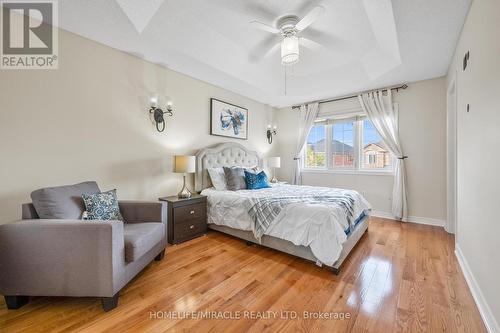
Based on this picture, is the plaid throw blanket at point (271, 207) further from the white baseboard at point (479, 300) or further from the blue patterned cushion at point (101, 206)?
the blue patterned cushion at point (101, 206)

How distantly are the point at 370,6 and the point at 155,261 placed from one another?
343cm

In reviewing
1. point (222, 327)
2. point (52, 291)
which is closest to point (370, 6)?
point (222, 327)

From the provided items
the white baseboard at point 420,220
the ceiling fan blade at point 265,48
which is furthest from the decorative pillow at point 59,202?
the white baseboard at point 420,220

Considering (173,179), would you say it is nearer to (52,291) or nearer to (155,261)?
(155,261)

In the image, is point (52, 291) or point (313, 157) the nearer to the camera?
point (52, 291)

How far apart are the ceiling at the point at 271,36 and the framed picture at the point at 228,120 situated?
453 millimetres

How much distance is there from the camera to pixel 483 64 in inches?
A: 63.4

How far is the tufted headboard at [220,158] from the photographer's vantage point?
3.49 meters

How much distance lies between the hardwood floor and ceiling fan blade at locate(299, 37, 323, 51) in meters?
2.69

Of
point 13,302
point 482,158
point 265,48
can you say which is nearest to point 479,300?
point 482,158

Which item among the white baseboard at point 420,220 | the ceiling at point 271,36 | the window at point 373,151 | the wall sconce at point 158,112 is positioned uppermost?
→ the ceiling at point 271,36

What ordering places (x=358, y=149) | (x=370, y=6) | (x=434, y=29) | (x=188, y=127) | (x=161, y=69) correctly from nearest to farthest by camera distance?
1. (x=370, y=6)
2. (x=434, y=29)
3. (x=161, y=69)
4. (x=188, y=127)
5. (x=358, y=149)

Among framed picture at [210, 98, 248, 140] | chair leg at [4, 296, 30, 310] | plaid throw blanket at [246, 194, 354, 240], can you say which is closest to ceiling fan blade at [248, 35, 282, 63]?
framed picture at [210, 98, 248, 140]

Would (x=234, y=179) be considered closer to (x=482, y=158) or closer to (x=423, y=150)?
(x=482, y=158)
